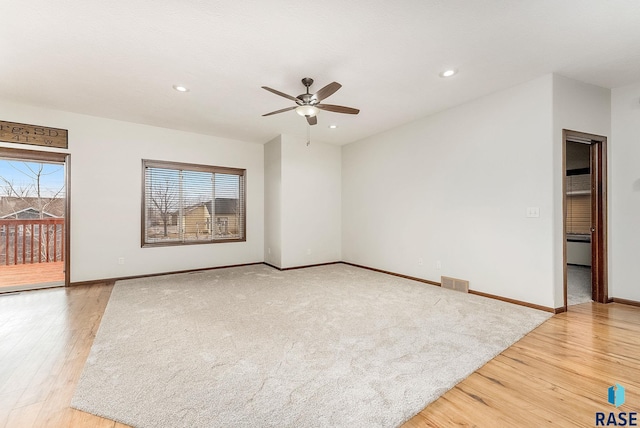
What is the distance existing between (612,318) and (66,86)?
7.01 m

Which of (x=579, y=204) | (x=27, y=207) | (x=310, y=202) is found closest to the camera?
(x=27, y=207)

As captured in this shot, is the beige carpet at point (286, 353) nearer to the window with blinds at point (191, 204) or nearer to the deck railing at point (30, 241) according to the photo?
the window with blinds at point (191, 204)

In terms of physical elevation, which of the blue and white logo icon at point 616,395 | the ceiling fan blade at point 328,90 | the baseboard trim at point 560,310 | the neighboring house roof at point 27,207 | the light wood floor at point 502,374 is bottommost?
the light wood floor at point 502,374

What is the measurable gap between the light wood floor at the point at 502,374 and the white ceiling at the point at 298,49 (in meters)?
2.76

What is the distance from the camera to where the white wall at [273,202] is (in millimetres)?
5930

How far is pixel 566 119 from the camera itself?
136 inches

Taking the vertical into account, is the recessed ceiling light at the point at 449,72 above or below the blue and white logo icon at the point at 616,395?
above

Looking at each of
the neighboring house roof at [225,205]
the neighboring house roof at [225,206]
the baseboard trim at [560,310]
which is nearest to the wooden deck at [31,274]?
the neighboring house roof at [225,205]

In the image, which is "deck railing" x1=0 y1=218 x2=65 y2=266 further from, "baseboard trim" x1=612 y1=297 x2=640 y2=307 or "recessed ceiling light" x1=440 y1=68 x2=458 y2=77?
"baseboard trim" x1=612 y1=297 x2=640 y2=307

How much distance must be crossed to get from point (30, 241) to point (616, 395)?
8621 millimetres

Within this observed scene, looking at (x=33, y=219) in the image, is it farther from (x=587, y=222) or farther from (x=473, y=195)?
(x=587, y=222)

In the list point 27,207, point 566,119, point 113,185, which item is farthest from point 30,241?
point 566,119

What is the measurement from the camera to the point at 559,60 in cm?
306

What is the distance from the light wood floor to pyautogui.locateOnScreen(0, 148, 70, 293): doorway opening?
2.00 metres
